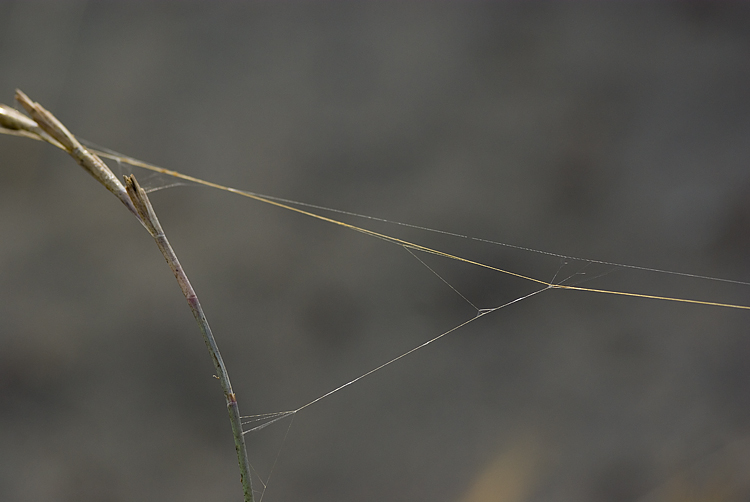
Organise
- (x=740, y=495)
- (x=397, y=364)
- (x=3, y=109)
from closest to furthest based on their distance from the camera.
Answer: (x=3, y=109)
(x=740, y=495)
(x=397, y=364)

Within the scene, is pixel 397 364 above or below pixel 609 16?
below

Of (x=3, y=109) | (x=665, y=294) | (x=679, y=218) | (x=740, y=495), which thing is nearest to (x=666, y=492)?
(x=740, y=495)

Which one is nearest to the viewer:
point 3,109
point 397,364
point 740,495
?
point 3,109

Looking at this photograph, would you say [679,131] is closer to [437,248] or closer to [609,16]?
[609,16]

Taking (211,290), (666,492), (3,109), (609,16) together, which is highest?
(609,16)

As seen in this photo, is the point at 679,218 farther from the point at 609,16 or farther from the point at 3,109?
the point at 3,109

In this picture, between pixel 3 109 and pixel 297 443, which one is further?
pixel 297 443
